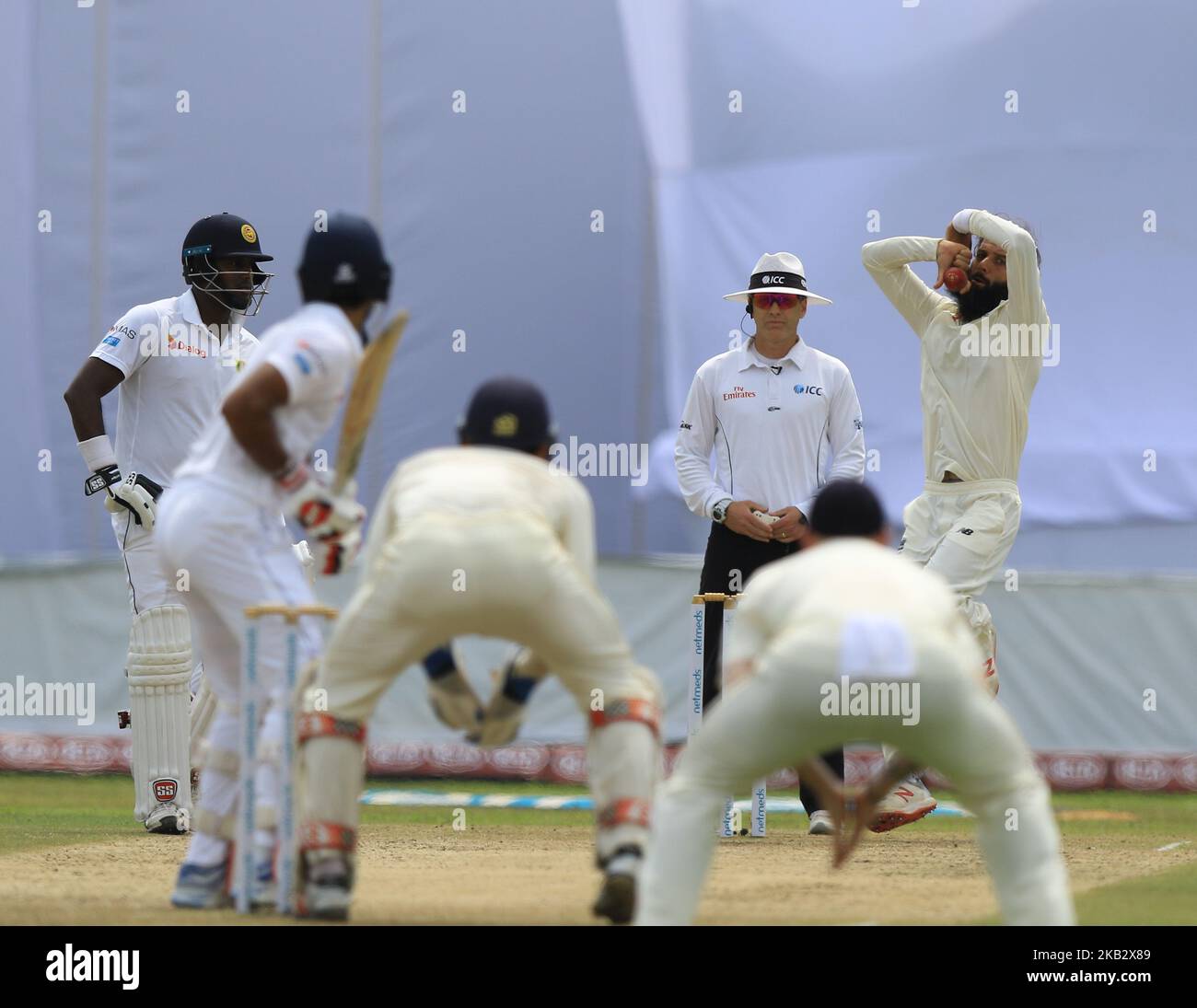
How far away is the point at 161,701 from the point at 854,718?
4230mm

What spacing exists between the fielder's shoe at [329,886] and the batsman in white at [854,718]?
1048 mm

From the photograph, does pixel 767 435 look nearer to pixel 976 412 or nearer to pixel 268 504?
pixel 976 412

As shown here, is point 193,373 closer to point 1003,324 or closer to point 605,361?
point 1003,324

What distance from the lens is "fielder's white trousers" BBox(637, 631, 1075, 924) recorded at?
445 centimetres

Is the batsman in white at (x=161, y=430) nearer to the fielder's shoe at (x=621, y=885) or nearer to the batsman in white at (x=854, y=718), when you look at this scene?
the fielder's shoe at (x=621, y=885)

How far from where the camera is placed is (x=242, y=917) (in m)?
5.45

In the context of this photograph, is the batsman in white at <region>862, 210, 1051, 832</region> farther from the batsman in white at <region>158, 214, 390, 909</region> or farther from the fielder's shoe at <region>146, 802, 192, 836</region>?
the batsman in white at <region>158, 214, 390, 909</region>

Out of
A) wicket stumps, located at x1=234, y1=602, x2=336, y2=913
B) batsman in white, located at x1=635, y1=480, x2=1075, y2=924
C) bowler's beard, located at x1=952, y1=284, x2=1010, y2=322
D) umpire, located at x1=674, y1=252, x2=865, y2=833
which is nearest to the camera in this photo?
batsman in white, located at x1=635, y1=480, x2=1075, y2=924

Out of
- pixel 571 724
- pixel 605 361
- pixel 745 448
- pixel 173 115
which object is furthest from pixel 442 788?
pixel 173 115

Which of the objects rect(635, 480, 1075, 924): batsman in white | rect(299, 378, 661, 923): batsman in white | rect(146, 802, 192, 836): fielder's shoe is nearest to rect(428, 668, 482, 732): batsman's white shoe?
rect(299, 378, 661, 923): batsman in white

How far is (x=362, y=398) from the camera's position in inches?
231

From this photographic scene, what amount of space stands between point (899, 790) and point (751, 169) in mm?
5591

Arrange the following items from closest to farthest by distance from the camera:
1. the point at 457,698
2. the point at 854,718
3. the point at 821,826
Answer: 1. the point at 854,718
2. the point at 457,698
3. the point at 821,826

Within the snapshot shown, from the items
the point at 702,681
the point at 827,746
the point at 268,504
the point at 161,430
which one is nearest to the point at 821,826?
the point at 702,681
